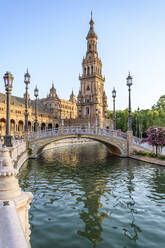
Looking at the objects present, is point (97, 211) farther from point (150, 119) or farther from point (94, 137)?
point (150, 119)

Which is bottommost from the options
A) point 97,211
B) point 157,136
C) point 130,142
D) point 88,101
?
point 97,211

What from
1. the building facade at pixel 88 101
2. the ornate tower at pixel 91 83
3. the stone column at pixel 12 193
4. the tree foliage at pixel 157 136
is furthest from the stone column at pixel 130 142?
the ornate tower at pixel 91 83

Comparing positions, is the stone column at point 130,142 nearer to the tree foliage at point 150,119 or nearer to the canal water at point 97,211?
the canal water at point 97,211

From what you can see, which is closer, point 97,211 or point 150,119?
point 97,211

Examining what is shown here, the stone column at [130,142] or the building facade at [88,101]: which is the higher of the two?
the building facade at [88,101]

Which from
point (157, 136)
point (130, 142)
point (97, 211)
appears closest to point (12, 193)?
point (97, 211)

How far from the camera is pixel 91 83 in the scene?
7912cm

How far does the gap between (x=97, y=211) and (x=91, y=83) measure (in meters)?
73.2

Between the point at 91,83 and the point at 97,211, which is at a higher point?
the point at 91,83

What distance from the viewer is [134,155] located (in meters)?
25.1

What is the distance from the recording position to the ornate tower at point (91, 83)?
77375mm

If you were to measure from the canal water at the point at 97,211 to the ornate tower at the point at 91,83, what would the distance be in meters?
62.4

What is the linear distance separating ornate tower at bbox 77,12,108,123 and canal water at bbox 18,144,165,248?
2456 inches

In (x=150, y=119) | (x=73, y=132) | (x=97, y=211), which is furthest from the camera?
(x=150, y=119)
